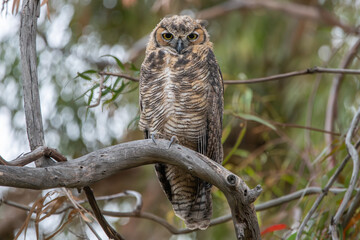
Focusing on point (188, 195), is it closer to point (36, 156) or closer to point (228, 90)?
point (36, 156)

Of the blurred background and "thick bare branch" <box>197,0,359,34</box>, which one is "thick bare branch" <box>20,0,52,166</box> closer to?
the blurred background

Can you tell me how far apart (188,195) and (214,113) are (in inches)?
18.2

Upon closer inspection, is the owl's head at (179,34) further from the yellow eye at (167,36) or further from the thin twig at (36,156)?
the thin twig at (36,156)

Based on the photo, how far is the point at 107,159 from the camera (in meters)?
1.78

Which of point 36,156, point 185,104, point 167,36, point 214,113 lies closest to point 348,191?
point 214,113

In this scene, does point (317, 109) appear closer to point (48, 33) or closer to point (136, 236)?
point (136, 236)

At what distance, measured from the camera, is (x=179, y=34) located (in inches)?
107

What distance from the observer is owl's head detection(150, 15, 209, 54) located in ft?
8.91

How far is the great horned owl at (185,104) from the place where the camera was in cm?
252

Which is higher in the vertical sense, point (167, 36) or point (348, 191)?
point (167, 36)

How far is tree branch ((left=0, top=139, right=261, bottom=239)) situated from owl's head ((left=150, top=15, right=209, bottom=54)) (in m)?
0.89

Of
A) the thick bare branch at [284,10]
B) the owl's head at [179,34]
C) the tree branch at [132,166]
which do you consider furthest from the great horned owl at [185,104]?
the thick bare branch at [284,10]

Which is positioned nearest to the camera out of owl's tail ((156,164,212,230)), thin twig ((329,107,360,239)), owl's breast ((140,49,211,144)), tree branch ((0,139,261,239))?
tree branch ((0,139,261,239))

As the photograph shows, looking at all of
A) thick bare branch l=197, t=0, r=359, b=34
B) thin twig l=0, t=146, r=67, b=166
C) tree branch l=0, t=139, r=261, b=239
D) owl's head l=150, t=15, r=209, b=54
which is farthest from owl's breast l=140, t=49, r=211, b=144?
thick bare branch l=197, t=0, r=359, b=34
